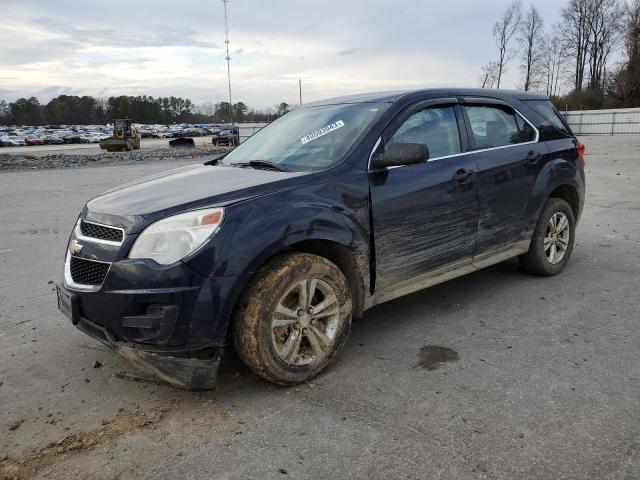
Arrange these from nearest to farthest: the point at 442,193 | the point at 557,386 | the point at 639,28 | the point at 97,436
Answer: the point at 97,436
the point at 557,386
the point at 442,193
the point at 639,28

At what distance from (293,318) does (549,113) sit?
365 cm

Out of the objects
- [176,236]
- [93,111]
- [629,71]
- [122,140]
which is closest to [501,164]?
[176,236]

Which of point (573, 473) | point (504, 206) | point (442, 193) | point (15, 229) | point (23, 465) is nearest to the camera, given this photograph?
point (573, 473)

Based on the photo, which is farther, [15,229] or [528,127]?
[15,229]

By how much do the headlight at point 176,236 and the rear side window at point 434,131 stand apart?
158 cm

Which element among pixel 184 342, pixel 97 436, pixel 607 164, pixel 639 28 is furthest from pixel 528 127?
pixel 639 28

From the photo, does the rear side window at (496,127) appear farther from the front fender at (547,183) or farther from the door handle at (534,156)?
the front fender at (547,183)

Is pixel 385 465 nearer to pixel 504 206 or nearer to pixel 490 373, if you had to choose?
pixel 490 373

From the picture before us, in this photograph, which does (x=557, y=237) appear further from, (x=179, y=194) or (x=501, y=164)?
(x=179, y=194)

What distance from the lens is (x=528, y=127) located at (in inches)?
199

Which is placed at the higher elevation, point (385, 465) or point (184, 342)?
point (184, 342)

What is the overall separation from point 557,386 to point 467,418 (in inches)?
28.3

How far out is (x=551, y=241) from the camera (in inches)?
211

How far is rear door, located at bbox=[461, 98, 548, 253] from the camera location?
443 centimetres
